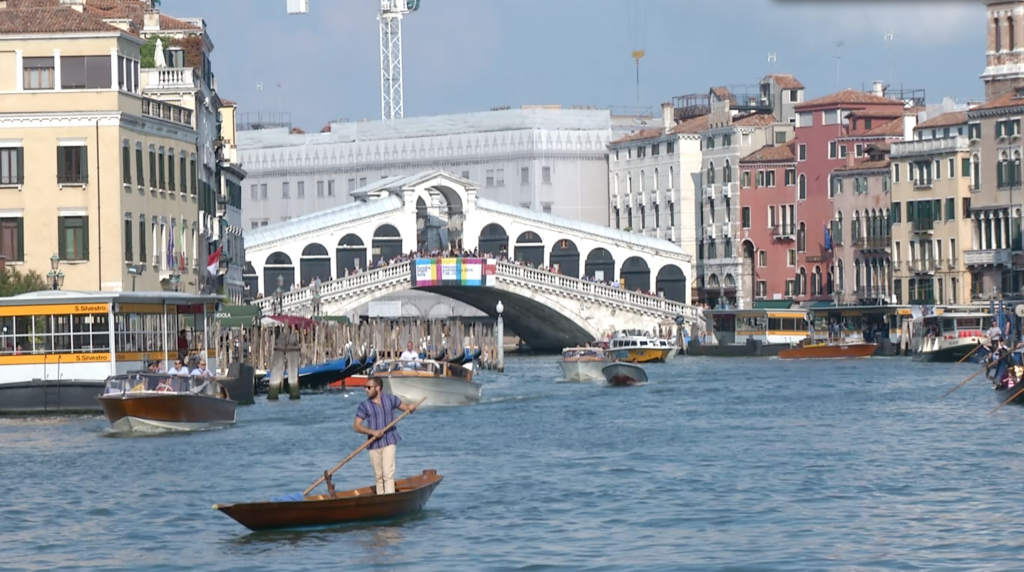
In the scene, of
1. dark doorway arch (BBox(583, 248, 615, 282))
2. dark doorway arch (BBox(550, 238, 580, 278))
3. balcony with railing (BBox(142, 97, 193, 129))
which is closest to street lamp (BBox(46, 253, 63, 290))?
balcony with railing (BBox(142, 97, 193, 129))

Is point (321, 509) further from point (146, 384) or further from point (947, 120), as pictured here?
point (947, 120)

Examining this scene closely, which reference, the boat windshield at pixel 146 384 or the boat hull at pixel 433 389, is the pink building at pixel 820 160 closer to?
the boat hull at pixel 433 389

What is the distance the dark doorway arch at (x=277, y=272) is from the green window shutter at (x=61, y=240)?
44.8 metres

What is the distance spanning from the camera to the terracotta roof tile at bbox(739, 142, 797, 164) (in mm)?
99438

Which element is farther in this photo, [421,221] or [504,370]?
[421,221]

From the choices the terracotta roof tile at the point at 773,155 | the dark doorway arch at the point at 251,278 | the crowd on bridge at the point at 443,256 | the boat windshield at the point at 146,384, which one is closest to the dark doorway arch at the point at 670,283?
the crowd on bridge at the point at 443,256

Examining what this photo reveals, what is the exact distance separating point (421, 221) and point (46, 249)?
4909 cm

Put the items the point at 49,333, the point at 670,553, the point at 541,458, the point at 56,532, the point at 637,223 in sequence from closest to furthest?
the point at 670,553 → the point at 56,532 → the point at 541,458 → the point at 49,333 → the point at 637,223

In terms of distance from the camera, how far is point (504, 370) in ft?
248

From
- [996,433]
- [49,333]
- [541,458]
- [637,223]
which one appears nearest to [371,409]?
[541,458]

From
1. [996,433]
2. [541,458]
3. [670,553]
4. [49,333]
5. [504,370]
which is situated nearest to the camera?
[670,553]

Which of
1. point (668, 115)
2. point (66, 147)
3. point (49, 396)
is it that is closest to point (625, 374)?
point (66, 147)

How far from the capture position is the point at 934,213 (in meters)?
87.6

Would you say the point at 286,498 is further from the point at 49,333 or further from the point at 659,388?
the point at 659,388
